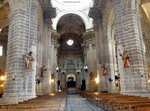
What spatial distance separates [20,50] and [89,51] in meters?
21.5

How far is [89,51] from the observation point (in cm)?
3250

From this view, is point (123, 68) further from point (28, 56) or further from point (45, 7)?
point (45, 7)

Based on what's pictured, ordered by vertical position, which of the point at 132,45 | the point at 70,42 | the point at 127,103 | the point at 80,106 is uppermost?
the point at 70,42

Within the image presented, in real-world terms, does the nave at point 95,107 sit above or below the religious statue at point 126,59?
below

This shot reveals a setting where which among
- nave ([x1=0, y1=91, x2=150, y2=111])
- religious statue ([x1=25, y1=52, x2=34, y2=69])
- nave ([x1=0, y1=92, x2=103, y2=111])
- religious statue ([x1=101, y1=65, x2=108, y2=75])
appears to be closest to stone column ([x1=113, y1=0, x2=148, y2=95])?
nave ([x1=0, y1=91, x2=150, y2=111])

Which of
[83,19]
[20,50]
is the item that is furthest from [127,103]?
[83,19]

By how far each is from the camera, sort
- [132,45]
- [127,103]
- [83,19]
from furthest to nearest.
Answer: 1. [83,19]
2. [132,45]
3. [127,103]

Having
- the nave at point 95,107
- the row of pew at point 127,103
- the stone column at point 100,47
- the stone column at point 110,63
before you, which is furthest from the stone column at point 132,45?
the stone column at point 100,47

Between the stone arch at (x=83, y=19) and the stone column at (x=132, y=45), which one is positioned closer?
the stone column at (x=132, y=45)

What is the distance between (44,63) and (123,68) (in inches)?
458

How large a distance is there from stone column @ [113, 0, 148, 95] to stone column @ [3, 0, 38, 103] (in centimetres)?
745

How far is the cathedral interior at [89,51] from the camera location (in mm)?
11695

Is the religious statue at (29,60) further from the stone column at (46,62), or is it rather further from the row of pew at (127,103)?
the stone column at (46,62)

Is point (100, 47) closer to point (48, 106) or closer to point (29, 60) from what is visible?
point (29, 60)
